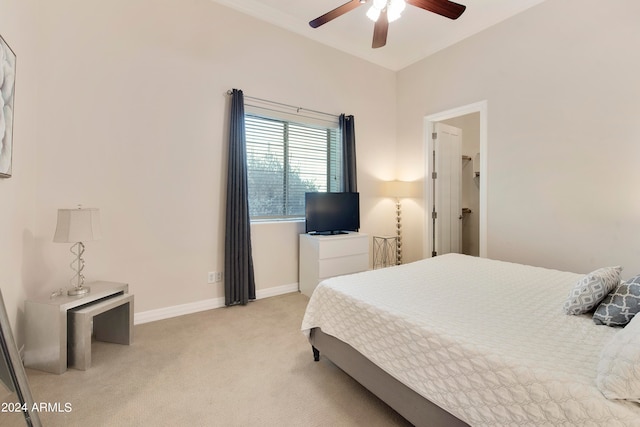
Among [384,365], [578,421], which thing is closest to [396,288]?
[384,365]

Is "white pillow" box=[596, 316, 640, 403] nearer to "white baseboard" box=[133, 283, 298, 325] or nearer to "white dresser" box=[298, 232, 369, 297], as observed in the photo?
"white dresser" box=[298, 232, 369, 297]

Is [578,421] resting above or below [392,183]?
below

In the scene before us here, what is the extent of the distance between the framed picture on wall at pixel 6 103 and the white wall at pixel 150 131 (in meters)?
0.53

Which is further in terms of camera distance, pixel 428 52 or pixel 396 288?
pixel 428 52

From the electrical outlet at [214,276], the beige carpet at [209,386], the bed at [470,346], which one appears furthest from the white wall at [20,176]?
the bed at [470,346]

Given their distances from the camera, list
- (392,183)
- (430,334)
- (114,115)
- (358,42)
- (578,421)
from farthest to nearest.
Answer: (392,183), (358,42), (114,115), (430,334), (578,421)

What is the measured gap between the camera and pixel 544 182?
298cm

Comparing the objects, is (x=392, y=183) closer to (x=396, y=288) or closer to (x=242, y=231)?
(x=242, y=231)

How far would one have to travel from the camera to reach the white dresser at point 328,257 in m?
3.36

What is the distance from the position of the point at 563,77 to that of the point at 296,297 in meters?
3.52

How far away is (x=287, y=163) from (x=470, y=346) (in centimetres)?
291

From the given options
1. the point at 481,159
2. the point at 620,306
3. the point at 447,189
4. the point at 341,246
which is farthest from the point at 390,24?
the point at 620,306

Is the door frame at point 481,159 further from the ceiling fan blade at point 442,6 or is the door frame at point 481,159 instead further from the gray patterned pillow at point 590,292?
the gray patterned pillow at point 590,292

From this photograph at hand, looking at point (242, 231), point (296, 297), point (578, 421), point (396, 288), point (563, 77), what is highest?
point (563, 77)
